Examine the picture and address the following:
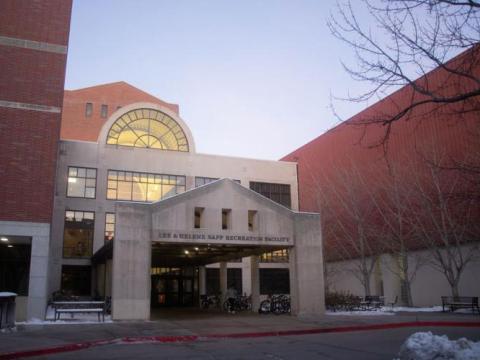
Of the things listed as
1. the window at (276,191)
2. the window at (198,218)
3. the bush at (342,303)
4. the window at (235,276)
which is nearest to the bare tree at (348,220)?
the window at (276,191)

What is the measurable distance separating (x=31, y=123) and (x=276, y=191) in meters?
29.9

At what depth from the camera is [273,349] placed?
44.0ft

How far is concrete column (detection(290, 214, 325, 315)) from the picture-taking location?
82.0 feet

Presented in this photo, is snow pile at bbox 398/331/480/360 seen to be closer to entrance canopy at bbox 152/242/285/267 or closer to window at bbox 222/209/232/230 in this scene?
window at bbox 222/209/232/230

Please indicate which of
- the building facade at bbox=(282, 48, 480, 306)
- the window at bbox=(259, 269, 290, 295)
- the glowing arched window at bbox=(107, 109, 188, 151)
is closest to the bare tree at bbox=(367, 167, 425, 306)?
the building facade at bbox=(282, 48, 480, 306)

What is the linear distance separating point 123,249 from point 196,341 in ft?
25.3

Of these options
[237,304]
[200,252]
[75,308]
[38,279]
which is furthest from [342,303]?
[38,279]

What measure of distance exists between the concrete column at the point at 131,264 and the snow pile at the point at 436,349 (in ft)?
46.3

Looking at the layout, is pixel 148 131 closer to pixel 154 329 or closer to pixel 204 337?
pixel 154 329

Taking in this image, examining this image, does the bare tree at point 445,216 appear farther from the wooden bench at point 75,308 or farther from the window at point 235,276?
the wooden bench at point 75,308

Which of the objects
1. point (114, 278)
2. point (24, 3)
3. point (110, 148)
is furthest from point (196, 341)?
point (110, 148)

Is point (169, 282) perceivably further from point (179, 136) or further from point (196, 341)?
point (196, 341)

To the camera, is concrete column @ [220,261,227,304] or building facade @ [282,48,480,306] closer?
building facade @ [282,48,480,306]

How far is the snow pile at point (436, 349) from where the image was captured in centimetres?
890
